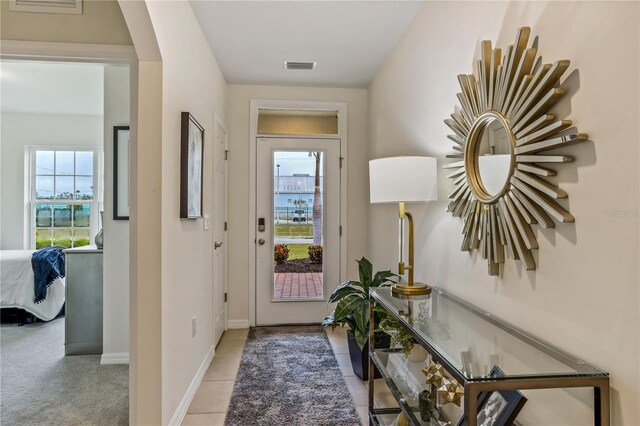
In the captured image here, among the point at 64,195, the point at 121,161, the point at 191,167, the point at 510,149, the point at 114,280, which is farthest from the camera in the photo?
the point at 64,195

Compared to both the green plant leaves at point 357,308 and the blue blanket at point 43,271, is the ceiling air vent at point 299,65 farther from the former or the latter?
the blue blanket at point 43,271

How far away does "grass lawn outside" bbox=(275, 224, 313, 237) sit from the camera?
12.6 ft

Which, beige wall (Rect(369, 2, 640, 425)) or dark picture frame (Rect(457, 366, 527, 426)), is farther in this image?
dark picture frame (Rect(457, 366, 527, 426))

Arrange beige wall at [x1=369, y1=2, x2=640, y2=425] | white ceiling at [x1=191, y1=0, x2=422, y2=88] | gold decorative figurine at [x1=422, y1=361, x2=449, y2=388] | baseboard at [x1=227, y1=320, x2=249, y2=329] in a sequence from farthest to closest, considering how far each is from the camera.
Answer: baseboard at [x1=227, y1=320, x2=249, y2=329] < white ceiling at [x1=191, y1=0, x2=422, y2=88] < gold decorative figurine at [x1=422, y1=361, x2=449, y2=388] < beige wall at [x1=369, y1=2, x2=640, y2=425]

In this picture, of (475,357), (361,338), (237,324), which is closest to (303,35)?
(361,338)

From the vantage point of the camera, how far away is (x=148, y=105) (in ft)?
5.79

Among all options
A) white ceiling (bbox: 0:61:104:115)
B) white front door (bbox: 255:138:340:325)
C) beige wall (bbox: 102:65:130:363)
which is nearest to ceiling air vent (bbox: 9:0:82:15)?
beige wall (bbox: 102:65:130:363)

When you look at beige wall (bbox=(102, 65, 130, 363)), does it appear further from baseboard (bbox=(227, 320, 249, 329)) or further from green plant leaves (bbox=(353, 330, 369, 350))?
green plant leaves (bbox=(353, 330, 369, 350))

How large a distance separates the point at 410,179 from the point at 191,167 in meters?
1.30

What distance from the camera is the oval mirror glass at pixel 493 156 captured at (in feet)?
4.36

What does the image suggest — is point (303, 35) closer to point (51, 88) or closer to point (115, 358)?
point (115, 358)

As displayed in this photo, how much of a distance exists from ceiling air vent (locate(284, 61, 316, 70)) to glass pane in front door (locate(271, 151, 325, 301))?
85 centimetres

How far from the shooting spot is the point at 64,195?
5414 millimetres

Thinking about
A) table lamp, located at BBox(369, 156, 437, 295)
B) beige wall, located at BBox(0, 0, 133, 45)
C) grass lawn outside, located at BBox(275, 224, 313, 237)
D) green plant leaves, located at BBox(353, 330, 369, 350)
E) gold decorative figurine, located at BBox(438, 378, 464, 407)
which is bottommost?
green plant leaves, located at BBox(353, 330, 369, 350)
